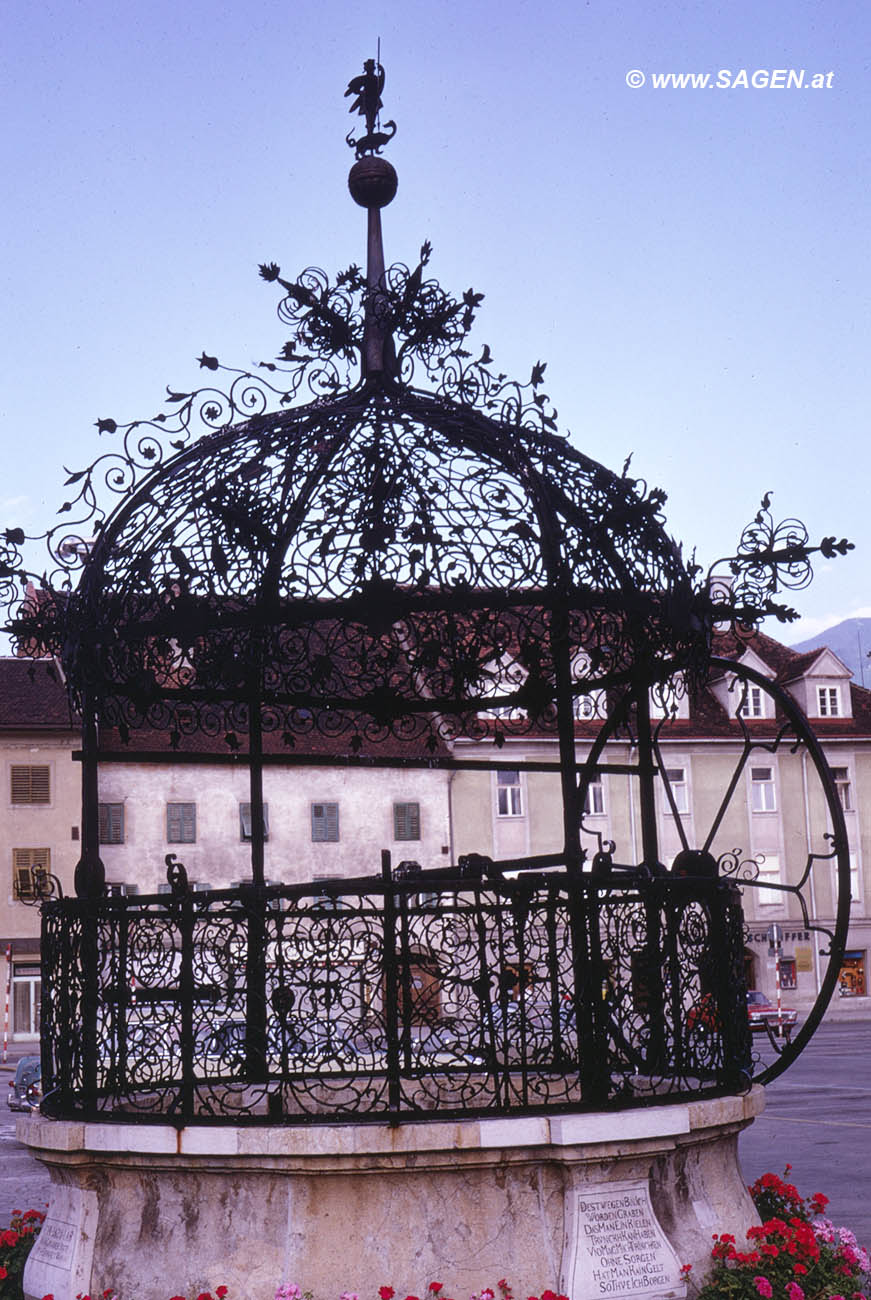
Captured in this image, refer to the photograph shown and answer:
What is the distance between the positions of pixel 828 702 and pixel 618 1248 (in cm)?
4920

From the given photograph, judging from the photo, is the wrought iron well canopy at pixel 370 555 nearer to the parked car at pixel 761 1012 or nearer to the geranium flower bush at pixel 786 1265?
the geranium flower bush at pixel 786 1265

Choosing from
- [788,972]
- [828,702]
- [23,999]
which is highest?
[828,702]

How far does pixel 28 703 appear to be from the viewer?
4856cm

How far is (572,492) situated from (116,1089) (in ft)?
12.8

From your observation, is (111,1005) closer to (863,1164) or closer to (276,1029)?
(276,1029)

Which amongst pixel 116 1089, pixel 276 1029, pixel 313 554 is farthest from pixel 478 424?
pixel 116 1089

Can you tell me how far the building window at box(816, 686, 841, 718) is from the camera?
53688 mm

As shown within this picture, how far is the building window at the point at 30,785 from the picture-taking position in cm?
4738

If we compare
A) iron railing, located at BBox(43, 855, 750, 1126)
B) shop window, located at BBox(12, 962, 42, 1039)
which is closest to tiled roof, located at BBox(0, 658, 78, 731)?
shop window, located at BBox(12, 962, 42, 1039)

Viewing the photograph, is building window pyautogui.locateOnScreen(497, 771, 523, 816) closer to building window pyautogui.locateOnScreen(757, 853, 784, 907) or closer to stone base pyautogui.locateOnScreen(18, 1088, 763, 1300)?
building window pyautogui.locateOnScreen(757, 853, 784, 907)

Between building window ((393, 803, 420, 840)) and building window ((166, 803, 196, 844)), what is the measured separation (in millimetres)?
6388

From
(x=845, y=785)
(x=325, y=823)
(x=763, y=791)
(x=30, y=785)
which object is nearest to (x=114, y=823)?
(x=30, y=785)

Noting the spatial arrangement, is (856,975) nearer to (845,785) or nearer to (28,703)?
(845,785)

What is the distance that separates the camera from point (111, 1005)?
757cm
